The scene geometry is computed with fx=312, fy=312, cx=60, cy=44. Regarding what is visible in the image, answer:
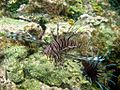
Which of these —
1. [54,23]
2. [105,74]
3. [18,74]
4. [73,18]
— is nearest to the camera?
[18,74]

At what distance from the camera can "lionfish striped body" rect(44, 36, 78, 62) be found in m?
5.68

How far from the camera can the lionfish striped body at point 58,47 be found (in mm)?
5684

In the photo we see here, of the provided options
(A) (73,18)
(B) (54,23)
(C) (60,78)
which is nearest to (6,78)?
(C) (60,78)

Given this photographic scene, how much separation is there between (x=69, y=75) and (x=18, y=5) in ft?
12.7

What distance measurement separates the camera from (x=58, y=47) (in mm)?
5754

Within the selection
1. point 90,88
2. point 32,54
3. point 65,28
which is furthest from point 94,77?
point 65,28

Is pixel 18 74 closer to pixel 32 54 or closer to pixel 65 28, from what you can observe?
pixel 32 54

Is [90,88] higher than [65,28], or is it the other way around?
[65,28]

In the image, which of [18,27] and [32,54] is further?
[18,27]

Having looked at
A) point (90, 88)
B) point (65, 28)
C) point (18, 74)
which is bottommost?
point (90, 88)

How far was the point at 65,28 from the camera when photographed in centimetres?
722

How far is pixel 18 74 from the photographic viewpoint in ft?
16.8

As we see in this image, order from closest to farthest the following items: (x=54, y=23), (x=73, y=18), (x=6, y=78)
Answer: (x=6, y=78) < (x=54, y=23) < (x=73, y=18)

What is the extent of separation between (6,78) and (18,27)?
2.49 m
